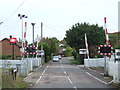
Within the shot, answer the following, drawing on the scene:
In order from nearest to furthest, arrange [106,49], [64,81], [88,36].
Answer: [64,81]
[106,49]
[88,36]

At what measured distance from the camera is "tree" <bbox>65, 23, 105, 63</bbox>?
63.9 meters

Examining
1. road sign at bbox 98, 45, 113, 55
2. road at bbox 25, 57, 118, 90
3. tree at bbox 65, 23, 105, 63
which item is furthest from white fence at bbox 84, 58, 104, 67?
road sign at bbox 98, 45, 113, 55

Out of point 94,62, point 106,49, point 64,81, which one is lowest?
point 64,81

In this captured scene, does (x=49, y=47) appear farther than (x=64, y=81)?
Yes

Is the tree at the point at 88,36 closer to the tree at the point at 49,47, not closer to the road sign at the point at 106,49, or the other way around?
the tree at the point at 49,47

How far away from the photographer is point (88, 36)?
6362cm

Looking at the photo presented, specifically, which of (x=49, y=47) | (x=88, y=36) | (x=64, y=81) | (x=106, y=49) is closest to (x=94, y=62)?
(x=88, y=36)

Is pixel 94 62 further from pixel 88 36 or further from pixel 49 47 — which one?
pixel 49 47

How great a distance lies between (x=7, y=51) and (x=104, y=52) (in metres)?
62.0

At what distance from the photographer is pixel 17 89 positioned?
15.1 meters

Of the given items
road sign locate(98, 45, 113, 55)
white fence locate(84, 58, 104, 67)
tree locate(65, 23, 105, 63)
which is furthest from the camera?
tree locate(65, 23, 105, 63)

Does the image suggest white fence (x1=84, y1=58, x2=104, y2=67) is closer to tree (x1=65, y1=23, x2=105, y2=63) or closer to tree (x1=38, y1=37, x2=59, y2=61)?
tree (x1=65, y1=23, x2=105, y2=63)

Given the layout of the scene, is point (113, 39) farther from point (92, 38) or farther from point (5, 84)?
point (5, 84)

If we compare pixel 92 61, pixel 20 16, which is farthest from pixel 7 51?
pixel 20 16
